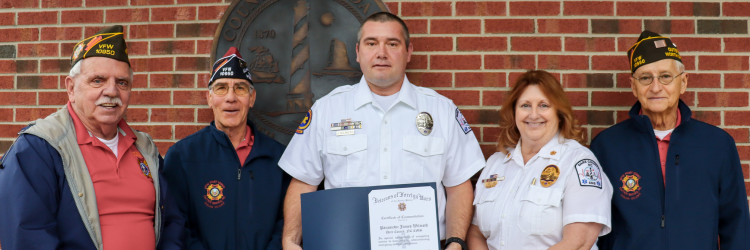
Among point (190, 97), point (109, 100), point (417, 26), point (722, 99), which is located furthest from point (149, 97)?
point (722, 99)

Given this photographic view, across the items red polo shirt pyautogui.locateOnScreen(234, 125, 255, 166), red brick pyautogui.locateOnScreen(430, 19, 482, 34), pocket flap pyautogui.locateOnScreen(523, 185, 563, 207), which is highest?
red brick pyautogui.locateOnScreen(430, 19, 482, 34)

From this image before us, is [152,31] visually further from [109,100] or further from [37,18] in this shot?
[109,100]

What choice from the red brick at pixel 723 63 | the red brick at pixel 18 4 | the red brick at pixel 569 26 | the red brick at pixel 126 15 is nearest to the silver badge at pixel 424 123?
the red brick at pixel 569 26

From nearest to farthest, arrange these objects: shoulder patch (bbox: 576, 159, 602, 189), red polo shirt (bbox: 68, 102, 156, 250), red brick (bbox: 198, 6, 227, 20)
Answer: red polo shirt (bbox: 68, 102, 156, 250), shoulder patch (bbox: 576, 159, 602, 189), red brick (bbox: 198, 6, 227, 20)

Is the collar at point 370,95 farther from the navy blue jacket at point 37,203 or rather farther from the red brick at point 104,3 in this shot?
the red brick at point 104,3

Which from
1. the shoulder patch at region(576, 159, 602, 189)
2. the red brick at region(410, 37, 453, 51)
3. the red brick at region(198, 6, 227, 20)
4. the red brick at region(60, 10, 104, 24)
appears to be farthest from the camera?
the red brick at region(60, 10, 104, 24)

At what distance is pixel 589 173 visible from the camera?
2.52 meters

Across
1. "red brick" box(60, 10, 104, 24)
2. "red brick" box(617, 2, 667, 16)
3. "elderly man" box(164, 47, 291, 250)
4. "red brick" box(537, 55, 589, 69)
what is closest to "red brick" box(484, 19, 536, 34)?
"red brick" box(537, 55, 589, 69)

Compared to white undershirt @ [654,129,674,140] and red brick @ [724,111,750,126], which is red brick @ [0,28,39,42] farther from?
red brick @ [724,111,750,126]

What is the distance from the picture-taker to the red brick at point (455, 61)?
134 inches

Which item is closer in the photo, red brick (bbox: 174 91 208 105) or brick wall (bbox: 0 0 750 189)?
brick wall (bbox: 0 0 750 189)

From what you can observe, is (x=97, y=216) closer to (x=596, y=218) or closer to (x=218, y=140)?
(x=218, y=140)

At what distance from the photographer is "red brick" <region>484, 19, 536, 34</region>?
340 centimetres

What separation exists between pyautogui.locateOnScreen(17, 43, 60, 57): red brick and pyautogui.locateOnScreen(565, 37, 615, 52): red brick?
11.9ft
